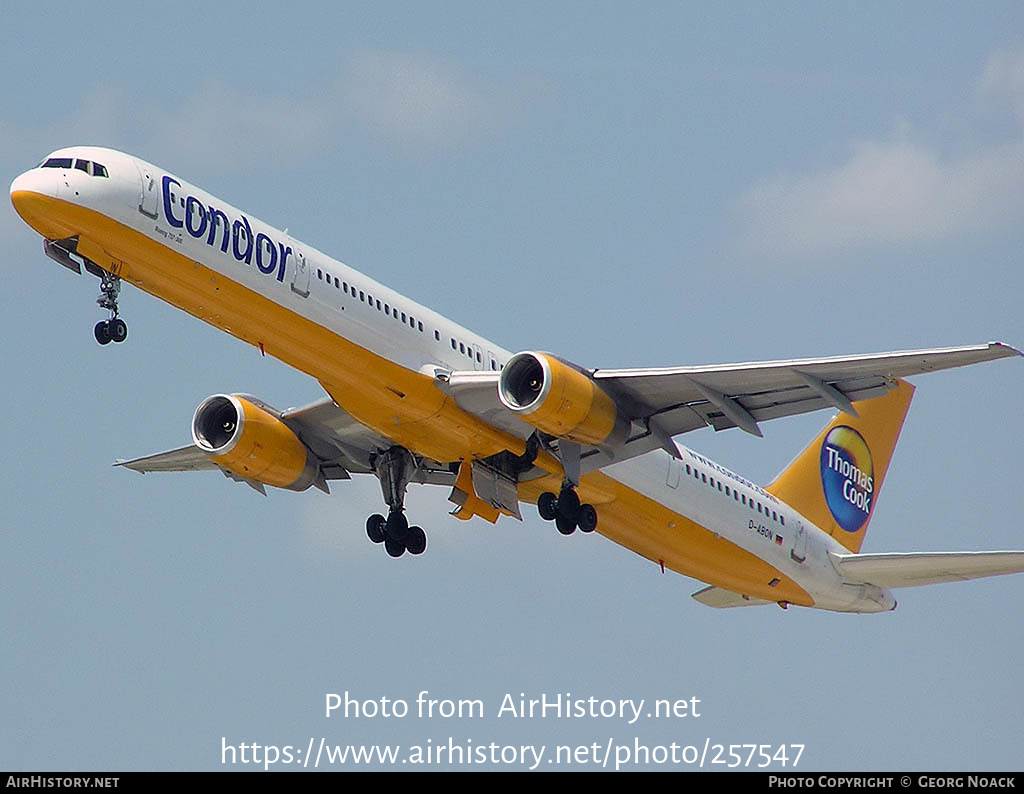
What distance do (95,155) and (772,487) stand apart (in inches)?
853

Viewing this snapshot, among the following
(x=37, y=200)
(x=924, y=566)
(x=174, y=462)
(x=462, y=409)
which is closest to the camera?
(x=37, y=200)

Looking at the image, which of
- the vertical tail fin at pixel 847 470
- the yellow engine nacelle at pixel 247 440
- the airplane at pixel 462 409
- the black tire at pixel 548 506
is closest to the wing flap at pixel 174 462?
the airplane at pixel 462 409

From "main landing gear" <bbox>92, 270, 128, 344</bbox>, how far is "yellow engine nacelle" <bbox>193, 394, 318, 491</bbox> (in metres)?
6.57

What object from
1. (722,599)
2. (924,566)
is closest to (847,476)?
(722,599)

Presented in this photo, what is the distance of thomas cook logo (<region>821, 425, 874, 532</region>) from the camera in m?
48.4

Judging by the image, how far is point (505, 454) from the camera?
40.1 meters

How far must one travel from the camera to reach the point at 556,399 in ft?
119

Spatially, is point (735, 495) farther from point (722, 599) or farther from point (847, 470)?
point (847, 470)

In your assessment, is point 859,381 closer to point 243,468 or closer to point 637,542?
point 637,542

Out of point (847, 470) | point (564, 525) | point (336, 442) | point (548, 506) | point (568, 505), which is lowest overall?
point (564, 525)

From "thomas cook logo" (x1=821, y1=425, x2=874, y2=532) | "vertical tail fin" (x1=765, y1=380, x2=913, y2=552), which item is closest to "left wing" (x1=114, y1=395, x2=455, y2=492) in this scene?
"vertical tail fin" (x1=765, y1=380, x2=913, y2=552)

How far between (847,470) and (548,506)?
42.8 feet

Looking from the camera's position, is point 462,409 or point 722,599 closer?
point 462,409
